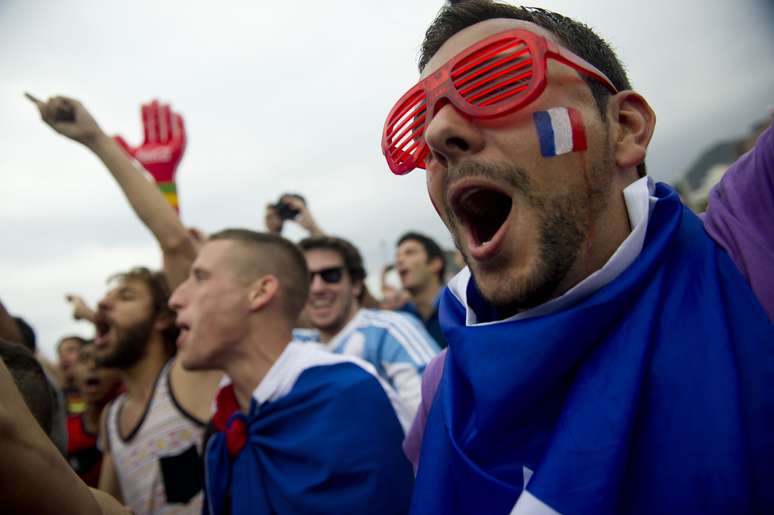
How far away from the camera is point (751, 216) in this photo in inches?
37.2

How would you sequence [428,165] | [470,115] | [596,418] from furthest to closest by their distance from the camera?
[428,165] < [470,115] < [596,418]

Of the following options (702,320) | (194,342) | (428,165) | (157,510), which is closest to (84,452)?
(157,510)

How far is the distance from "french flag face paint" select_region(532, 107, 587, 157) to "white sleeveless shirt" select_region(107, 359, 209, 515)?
254 cm

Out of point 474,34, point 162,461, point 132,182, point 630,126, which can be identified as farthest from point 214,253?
point 630,126

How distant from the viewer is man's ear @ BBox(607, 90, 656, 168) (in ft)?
3.97

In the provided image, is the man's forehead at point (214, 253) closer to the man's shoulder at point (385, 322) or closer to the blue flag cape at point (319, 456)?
the blue flag cape at point (319, 456)

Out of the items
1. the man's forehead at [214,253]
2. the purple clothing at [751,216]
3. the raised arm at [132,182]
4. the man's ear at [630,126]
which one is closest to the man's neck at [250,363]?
the man's forehead at [214,253]

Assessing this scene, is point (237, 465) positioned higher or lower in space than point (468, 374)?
lower

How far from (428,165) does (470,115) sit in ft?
0.87

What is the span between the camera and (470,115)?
114 centimetres

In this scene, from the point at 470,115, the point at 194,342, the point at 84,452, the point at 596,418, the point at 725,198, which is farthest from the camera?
the point at 84,452

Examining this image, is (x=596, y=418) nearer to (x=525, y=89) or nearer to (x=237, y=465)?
(x=525, y=89)

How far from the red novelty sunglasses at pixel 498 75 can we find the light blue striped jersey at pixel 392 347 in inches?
92.9

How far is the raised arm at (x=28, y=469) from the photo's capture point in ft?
2.50
